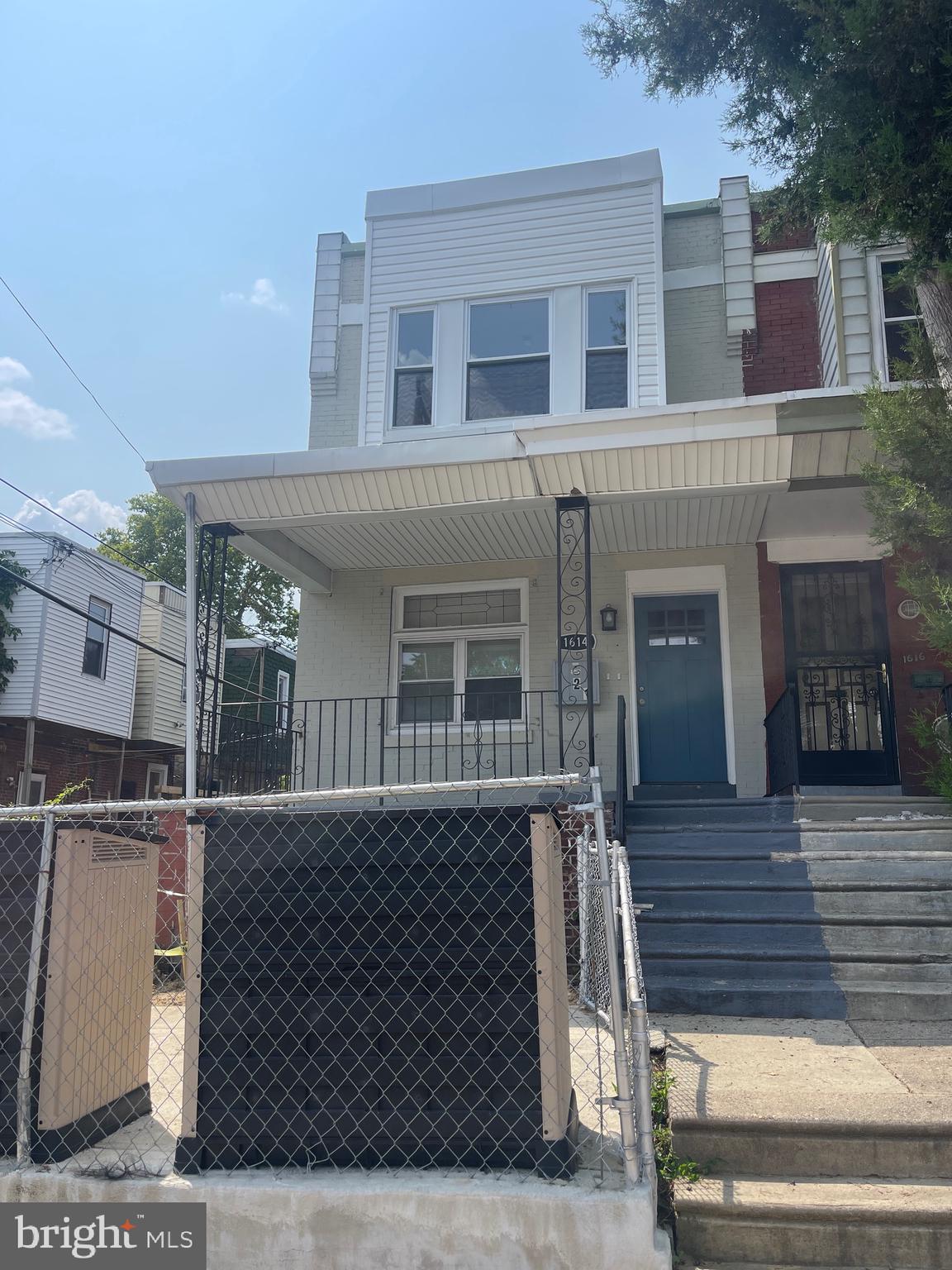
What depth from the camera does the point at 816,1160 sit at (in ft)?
11.3

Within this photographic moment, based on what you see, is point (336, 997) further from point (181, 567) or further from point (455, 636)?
point (181, 567)

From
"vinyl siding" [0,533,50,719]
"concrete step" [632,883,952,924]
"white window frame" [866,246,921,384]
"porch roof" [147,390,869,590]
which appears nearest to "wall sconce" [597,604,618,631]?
"porch roof" [147,390,869,590]

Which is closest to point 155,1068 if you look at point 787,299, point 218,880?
point 218,880

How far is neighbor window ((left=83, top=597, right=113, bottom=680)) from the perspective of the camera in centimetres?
2100

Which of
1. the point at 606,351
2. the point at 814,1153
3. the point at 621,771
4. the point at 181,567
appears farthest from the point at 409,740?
the point at 181,567

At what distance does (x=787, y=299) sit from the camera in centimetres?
988

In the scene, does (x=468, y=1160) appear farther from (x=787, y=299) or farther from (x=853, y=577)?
(x=787, y=299)

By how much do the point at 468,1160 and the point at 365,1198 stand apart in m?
0.34

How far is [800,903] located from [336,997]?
3806 mm

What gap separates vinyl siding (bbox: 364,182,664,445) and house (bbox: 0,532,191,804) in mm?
10085

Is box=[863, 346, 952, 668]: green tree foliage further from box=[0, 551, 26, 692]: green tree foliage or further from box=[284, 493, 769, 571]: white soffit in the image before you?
box=[0, 551, 26, 692]: green tree foliage

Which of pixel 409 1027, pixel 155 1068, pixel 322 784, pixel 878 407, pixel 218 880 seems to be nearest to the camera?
pixel 409 1027

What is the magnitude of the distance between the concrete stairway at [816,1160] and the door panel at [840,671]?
4447mm

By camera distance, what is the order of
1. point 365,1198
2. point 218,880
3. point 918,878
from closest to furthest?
1. point 365,1198
2. point 218,880
3. point 918,878
